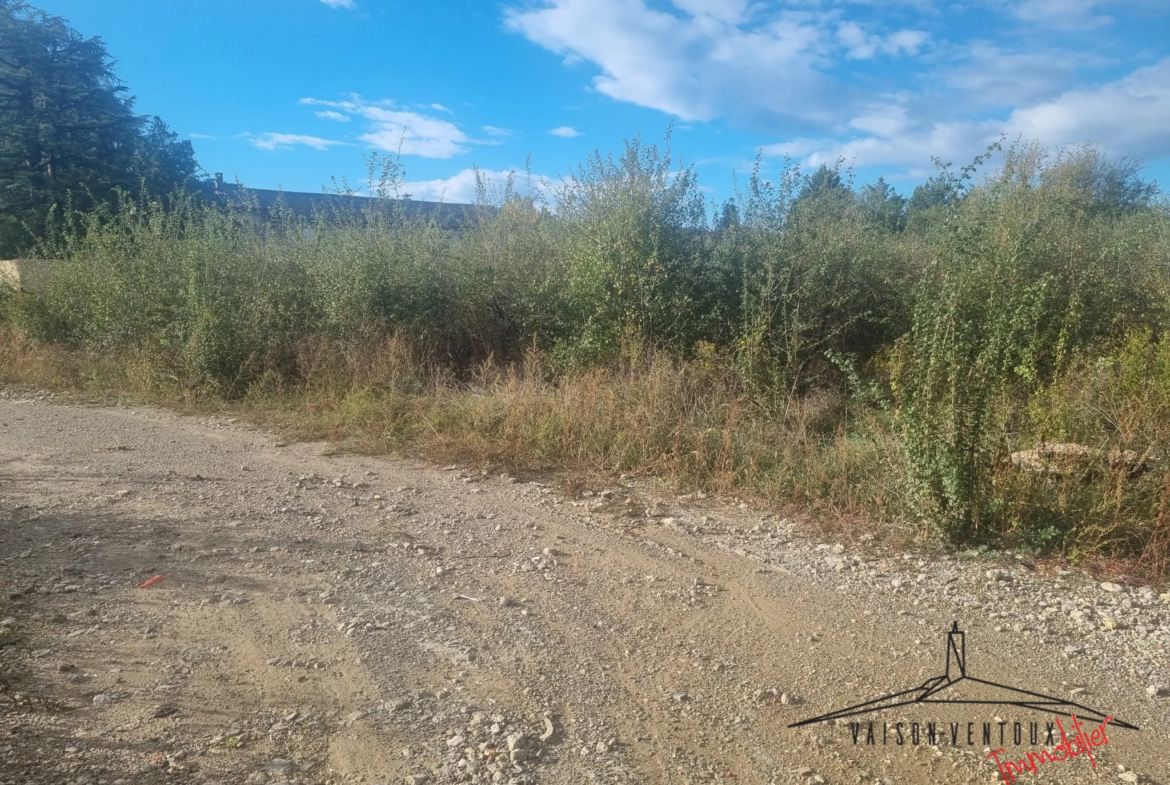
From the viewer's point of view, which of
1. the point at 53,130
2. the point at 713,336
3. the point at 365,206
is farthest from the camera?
the point at 53,130

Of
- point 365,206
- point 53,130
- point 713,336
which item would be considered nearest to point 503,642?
point 713,336

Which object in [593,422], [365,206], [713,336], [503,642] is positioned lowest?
Answer: [503,642]

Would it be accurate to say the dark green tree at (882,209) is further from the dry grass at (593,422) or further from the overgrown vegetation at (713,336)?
the dry grass at (593,422)

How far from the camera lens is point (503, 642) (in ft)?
11.1

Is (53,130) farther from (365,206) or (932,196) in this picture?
(932,196)

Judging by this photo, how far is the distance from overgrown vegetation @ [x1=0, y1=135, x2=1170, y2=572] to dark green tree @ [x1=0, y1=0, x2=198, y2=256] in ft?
27.3

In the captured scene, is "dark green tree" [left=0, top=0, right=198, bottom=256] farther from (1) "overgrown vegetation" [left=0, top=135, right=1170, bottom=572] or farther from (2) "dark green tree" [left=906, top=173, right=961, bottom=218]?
(2) "dark green tree" [left=906, top=173, right=961, bottom=218]

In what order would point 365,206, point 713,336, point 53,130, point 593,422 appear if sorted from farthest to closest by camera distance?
point 53,130 → point 365,206 → point 713,336 → point 593,422

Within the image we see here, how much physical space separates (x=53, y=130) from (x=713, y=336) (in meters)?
18.9

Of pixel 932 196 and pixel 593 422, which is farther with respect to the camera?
pixel 932 196

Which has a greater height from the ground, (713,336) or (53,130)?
(53,130)

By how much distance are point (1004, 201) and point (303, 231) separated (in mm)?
9577

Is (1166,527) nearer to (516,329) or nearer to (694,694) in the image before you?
(694,694)

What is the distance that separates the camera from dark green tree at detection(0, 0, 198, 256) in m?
18.2
